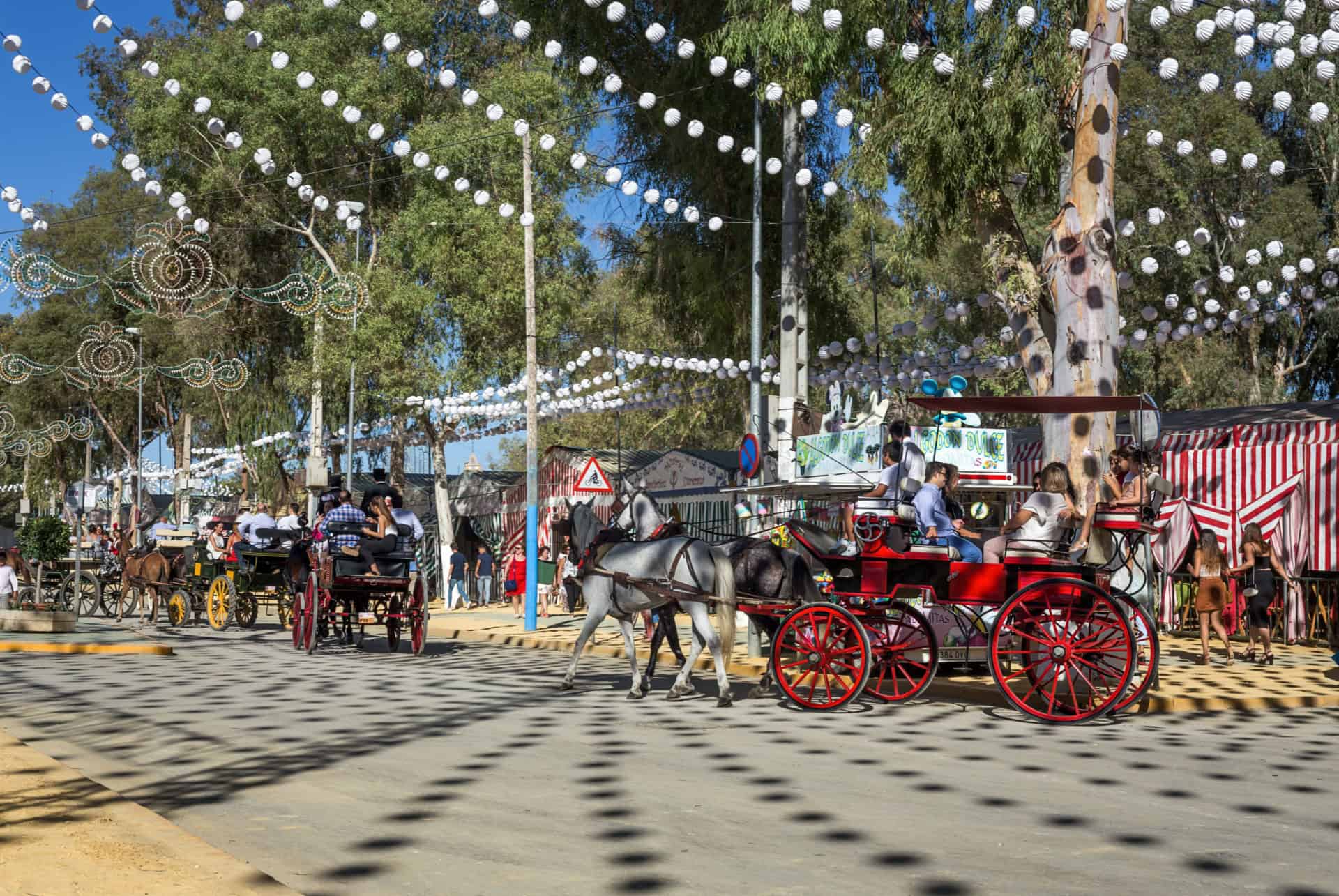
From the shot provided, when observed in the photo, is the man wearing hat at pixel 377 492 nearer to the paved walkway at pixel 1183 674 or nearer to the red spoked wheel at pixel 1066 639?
the paved walkway at pixel 1183 674

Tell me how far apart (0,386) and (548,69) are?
137 ft

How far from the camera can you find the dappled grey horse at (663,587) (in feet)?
41.4

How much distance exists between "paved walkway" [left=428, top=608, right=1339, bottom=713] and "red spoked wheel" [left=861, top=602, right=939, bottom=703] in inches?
34.6

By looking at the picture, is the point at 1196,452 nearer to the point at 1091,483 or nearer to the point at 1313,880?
the point at 1091,483

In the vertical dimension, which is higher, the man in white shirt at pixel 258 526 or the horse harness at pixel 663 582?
the man in white shirt at pixel 258 526

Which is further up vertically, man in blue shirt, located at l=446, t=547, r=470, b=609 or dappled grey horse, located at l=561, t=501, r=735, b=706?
dappled grey horse, located at l=561, t=501, r=735, b=706

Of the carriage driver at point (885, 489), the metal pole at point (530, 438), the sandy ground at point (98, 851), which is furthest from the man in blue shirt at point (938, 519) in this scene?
the metal pole at point (530, 438)

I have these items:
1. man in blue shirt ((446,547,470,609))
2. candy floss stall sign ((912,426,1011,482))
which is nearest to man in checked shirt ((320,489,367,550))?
candy floss stall sign ((912,426,1011,482))

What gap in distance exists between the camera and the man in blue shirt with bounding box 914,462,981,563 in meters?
12.1

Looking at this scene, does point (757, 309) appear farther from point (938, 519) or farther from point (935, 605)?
point (938, 519)

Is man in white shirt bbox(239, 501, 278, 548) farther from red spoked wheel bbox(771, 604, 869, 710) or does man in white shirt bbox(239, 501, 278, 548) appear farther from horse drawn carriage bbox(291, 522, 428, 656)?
red spoked wheel bbox(771, 604, 869, 710)

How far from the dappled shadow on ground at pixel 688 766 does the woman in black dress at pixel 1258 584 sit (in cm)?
457

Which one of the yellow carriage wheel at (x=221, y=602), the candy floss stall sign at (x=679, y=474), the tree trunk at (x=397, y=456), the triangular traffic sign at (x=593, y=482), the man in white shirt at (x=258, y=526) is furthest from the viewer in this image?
the tree trunk at (x=397, y=456)

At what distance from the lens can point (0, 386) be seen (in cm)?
6706
